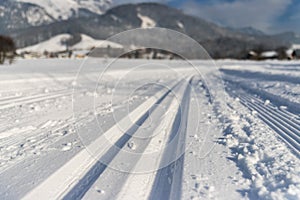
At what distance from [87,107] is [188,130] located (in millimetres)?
3971

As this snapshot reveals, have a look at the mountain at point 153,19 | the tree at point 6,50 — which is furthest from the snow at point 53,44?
the tree at point 6,50

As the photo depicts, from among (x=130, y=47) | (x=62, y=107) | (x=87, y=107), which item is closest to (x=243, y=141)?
(x=130, y=47)

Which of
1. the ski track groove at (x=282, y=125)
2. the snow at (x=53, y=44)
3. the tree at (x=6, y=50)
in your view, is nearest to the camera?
the ski track groove at (x=282, y=125)

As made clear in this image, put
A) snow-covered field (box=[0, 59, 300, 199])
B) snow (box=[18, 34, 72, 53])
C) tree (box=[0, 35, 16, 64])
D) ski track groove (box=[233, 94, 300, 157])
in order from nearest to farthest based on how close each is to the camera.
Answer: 1. snow-covered field (box=[0, 59, 300, 199])
2. ski track groove (box=[233, 94, 300, 157])
3. tree (box=[0, 35, 16, 64])
4. snow (box=[18, 34, 72, 53])

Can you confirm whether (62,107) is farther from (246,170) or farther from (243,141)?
(246,170)

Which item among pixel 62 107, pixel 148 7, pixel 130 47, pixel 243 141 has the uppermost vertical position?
pixel 148 7

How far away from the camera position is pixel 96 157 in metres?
4.48

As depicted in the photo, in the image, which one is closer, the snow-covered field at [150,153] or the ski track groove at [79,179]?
the ski track groove at [79,179]

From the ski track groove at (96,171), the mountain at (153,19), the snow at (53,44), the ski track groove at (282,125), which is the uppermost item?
the mountain at (153,19)

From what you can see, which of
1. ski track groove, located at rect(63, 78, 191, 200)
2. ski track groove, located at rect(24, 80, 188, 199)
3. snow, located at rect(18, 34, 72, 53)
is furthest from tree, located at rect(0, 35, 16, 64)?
snow, located at rect(18, 34, 72, 53)

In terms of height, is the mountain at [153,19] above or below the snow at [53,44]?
above

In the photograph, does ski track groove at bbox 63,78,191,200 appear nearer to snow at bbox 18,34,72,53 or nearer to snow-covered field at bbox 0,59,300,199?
snow-covered field at bbox 0,59,300,199

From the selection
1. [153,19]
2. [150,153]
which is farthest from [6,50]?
[153,19]

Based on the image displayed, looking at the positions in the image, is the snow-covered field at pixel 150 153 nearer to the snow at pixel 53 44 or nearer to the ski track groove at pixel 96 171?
the ski track groove at pixel 96 171
